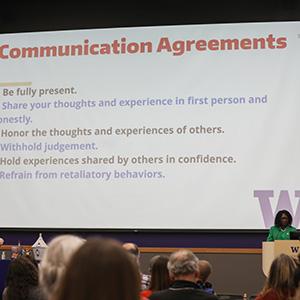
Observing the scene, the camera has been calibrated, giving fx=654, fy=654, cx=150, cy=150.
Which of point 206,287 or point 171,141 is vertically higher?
point 171,141

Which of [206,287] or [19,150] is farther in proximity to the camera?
[19,150]

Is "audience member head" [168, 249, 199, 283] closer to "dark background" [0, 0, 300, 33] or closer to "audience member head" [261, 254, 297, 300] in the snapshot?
"audience member head" [261, 254, 297, 300]

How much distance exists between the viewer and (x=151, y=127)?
754 cm

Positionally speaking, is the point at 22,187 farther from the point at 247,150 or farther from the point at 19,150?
the point at 247,150

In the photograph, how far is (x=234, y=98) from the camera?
7.36 metres

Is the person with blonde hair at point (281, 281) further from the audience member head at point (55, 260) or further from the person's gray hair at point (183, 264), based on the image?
the audience member head at point (55, 260)

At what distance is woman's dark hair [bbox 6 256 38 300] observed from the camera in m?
2.81

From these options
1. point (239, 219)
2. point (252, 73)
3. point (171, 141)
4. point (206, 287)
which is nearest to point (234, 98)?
point (252, 73)

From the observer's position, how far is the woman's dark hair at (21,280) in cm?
281

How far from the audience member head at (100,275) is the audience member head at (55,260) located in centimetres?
62

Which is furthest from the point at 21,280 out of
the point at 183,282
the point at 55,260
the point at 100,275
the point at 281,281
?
the point at 100,275

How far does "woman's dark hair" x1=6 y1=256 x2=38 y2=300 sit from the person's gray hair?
2.11 feet

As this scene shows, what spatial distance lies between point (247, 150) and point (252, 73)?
34.3 inches

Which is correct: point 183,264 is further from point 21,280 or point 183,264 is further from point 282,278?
point 21,280
